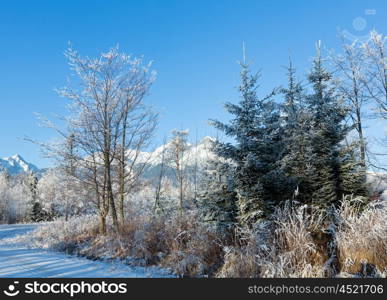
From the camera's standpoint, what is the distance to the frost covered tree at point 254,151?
277 inches

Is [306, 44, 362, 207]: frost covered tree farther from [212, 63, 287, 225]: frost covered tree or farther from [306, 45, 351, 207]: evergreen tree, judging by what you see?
[212, 63, 287, 225]: frost covered tree

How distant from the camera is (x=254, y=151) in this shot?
755 cm

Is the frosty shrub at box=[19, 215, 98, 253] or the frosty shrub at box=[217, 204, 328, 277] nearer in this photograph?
the frosty shrub at box=[217, 204, 328, 277]

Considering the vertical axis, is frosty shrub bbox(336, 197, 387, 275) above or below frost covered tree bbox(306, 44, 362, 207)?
below

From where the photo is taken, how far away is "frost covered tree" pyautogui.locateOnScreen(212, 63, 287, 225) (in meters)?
7.05

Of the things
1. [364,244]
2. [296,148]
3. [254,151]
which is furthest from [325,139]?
[364,244]

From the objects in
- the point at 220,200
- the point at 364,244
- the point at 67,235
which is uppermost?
the point at 220,200

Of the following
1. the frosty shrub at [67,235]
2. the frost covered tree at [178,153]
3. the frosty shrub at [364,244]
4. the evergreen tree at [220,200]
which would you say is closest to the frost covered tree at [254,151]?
the evergreen tree at [220,200]

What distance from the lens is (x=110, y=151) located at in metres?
10.9

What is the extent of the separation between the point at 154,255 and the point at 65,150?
6.08 m

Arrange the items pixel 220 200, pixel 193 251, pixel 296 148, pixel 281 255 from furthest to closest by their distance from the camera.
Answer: pixel 296 148 < pixel 220 200 < pixel 193 251 < pixel 281 255

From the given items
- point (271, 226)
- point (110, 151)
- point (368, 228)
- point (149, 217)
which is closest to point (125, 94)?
point (110, 151)

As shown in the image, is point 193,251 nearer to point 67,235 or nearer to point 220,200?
point 220,200

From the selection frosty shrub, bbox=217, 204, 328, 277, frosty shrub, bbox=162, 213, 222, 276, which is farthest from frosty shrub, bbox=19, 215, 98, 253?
frosty shrub, bbox=217, 204, 328, 277
